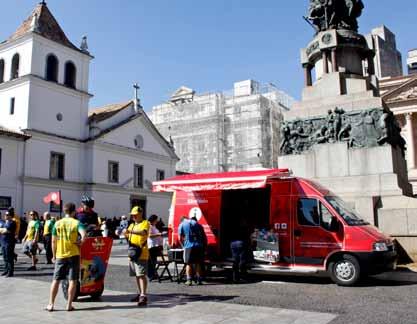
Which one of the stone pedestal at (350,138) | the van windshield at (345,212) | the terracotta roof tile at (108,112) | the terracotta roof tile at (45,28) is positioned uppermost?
the terracotta roof tile at (45,28)

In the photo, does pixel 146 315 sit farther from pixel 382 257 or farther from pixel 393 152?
pixel 393 152

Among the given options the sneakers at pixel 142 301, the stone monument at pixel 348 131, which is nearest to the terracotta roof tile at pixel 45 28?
the stone monument at pixel 348 131

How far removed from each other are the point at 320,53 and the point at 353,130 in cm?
365

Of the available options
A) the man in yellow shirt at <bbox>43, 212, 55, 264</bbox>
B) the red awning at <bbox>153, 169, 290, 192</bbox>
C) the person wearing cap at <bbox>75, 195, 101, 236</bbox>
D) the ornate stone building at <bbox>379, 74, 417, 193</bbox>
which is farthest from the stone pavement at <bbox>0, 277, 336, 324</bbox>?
the ornate stone building at <bbox>379, 74, 417, 193</bbox>

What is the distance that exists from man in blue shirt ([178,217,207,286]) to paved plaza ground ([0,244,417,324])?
0.39m

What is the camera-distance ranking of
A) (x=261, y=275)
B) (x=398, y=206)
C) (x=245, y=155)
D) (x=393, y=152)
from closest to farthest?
(x=261, y=275) → (x=398, y=206) → (x=393, y=152) → (x=245, y=155)

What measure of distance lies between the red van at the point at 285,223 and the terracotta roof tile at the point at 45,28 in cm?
2988

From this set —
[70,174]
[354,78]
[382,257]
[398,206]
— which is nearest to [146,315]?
[382,257]

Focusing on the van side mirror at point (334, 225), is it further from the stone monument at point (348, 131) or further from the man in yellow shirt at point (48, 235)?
the man in yellow shirt at point (48, 235)


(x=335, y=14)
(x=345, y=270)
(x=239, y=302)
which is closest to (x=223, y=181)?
(x=345, y=270)

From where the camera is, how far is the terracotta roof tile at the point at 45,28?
1458 inches

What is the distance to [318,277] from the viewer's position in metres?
11.0

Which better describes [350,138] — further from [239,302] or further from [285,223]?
[239,302]

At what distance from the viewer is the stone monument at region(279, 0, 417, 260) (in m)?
12.8
